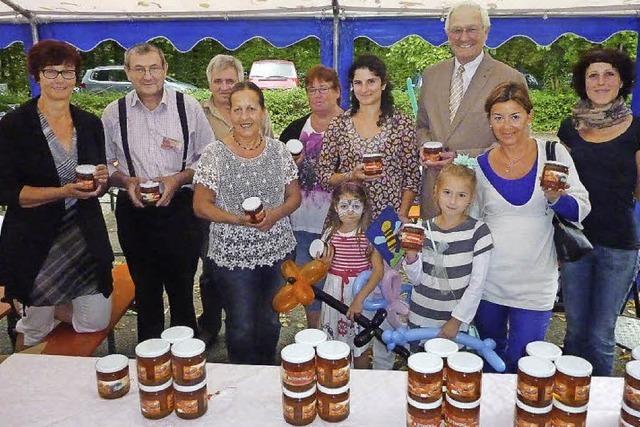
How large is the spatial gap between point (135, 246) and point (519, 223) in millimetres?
1907

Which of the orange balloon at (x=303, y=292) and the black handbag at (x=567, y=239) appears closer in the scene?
the black handbag at (x=567, y=239)

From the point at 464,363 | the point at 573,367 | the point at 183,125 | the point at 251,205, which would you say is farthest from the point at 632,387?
the point at 183,125

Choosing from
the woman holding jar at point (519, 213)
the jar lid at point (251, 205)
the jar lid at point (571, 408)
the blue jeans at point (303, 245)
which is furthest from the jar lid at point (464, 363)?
the blue jeans at point (303, 245)

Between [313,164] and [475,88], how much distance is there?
35.7 inches

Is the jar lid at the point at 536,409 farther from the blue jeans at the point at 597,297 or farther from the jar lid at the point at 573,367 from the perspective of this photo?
the blue jeans at the point at 597,297

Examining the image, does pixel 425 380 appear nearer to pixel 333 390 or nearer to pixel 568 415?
pixel 333 390

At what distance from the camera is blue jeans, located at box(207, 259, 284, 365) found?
2619 mm

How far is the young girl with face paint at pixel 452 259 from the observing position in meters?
2.32

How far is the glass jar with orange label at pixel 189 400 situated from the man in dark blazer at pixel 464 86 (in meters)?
1.56

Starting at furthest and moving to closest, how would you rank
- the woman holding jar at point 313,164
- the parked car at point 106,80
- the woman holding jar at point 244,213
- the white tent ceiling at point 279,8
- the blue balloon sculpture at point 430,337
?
the parked car at point 106,80, the white tent ceiling at point 279,8, the woman holding jar at point 313,164, the woman holding jar at point 244,213, the blue balloon sculpture at point 430,337

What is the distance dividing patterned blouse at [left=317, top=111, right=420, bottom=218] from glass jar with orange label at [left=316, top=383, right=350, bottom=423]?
1.33 metres

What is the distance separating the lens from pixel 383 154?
2785 millimetres

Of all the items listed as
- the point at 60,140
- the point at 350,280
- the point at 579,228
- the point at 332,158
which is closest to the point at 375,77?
the point at 332,158

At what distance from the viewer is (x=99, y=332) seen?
2842mm
